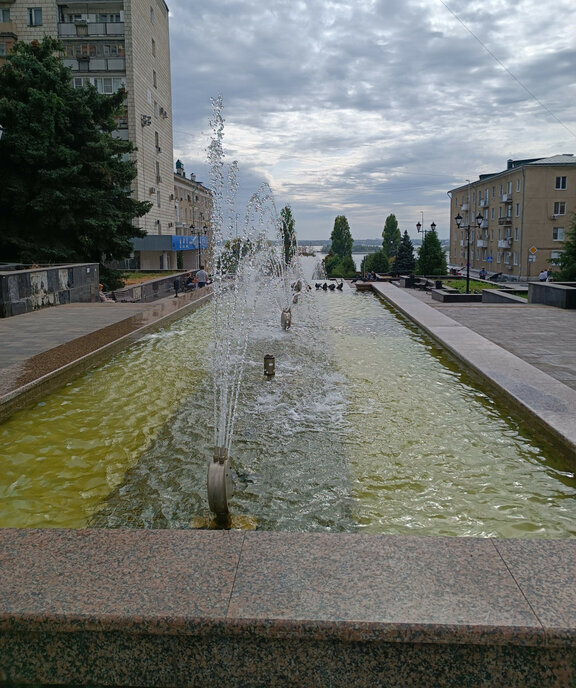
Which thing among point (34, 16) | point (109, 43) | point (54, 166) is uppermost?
point (34, 16)

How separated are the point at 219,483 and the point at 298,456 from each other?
5.43 ft

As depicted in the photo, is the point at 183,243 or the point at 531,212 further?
the point at 531,212

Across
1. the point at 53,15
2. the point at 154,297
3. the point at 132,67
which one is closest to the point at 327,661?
the point at 154,297

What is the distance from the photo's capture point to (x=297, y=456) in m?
5.07

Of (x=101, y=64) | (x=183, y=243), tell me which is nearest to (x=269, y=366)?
(x=101, y=64)

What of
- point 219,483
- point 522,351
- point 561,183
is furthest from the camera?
point 561,183

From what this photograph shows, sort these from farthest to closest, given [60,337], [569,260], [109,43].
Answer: [109,43] → [569,260] → [60,337]

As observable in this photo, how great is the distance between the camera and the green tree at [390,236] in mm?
88000

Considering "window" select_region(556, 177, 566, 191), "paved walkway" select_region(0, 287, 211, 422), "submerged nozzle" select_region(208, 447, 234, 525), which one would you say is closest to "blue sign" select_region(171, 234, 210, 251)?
"paved walkway" select_region(0, 287, 211, 422)

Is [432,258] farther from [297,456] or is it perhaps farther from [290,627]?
[290,627]

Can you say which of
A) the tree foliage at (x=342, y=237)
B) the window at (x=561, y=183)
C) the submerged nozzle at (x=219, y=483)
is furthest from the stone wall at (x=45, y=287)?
the tree foliage at (x=342, y=237)

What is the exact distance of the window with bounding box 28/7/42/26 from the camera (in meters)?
33.3

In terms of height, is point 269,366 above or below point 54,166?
below

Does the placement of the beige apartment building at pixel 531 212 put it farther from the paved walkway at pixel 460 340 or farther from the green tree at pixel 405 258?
the paved walkway at pixel 460 340
